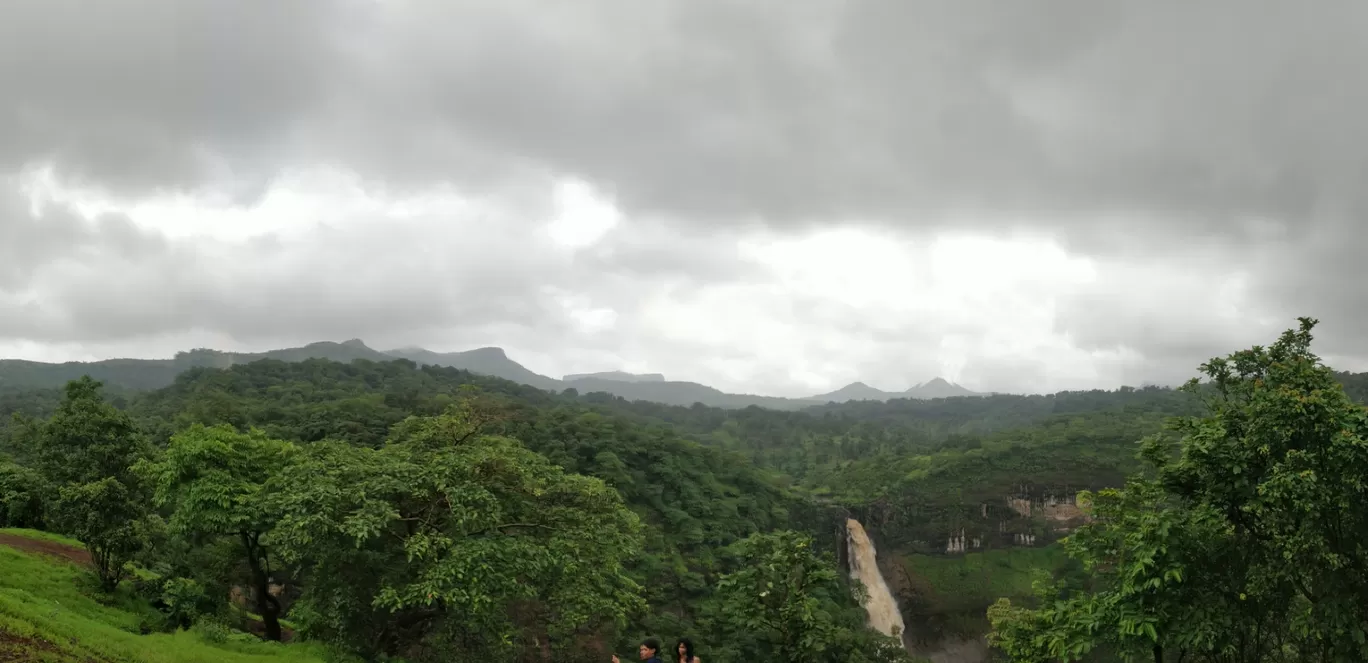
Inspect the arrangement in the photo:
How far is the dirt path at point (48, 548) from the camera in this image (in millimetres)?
20484

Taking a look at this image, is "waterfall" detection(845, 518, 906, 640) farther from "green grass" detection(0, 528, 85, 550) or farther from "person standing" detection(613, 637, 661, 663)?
"person standing" detection(613, 637, 661, 663)

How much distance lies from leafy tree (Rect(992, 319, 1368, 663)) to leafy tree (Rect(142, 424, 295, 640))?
61.1ft

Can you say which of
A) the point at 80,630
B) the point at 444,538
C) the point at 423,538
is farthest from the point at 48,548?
the point at 444,538

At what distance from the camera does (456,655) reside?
734 inches

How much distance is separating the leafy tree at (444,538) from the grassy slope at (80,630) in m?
2.00

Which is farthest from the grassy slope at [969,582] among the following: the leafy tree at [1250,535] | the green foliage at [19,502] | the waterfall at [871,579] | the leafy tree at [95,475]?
the green foliage at [19,502]

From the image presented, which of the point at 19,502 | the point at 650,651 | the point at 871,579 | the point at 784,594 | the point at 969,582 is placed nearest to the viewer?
the point at 650,651

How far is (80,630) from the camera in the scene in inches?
528

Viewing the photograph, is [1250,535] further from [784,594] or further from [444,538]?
[444,538]

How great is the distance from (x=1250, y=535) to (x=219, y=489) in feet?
75.2

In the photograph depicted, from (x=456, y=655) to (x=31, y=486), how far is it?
1828 centimetres

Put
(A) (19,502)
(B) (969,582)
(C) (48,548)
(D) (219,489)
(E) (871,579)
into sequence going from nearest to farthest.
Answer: (D) (219,489), (C) (48,548), (A) (19,502), (B) (969,582), (E) (871,579)

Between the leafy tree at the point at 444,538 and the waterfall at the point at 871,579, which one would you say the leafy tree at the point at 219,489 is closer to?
the leafy tree at the point at 444,538

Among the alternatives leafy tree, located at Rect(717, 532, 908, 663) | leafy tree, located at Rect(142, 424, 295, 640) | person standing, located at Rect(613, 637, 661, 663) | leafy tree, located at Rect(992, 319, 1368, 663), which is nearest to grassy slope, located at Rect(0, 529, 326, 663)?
leafy tree, located at Rect(142, 424, 295, 640)
